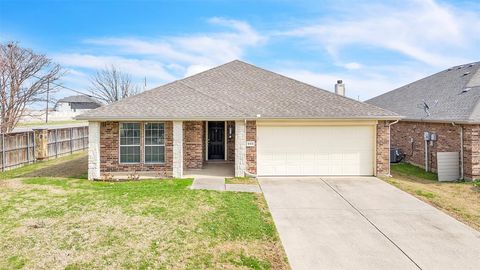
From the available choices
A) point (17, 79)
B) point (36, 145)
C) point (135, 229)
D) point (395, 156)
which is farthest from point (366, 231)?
point (17, 79)

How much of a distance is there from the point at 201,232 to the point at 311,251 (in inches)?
87.2

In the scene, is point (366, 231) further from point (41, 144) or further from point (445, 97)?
point (41, 144)

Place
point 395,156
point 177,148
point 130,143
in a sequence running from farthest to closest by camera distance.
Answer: point 395,156, point 130,143, point 177,148

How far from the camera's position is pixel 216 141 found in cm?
1588

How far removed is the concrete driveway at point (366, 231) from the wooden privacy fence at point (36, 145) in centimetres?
1220

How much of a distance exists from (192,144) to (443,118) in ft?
34.4

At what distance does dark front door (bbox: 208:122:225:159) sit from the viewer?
15.6m

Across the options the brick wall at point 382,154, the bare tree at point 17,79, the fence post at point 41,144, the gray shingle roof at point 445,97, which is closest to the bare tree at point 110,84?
the bare tree at point 17,79

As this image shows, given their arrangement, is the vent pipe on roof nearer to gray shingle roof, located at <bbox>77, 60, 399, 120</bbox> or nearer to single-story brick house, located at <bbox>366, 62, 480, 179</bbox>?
single-story brick house, located at <bbox>366, 62, 480, 179</bbox>

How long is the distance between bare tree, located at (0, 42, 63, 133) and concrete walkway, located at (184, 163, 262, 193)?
12.5 meters

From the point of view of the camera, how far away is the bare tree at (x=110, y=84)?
3819 cm

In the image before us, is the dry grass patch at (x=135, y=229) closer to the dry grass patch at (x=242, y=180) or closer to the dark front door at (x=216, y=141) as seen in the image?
the dry grass patch at (x=242, y=180)

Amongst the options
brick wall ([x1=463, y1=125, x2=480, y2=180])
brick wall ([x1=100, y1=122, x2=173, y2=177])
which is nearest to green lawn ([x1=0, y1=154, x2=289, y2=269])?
brick wall ([x1=100, y1=122, x2=173, y2=177])

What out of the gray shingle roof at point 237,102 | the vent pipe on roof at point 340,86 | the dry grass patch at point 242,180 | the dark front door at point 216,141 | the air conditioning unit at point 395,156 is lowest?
the dry grass patch at point 242,180
